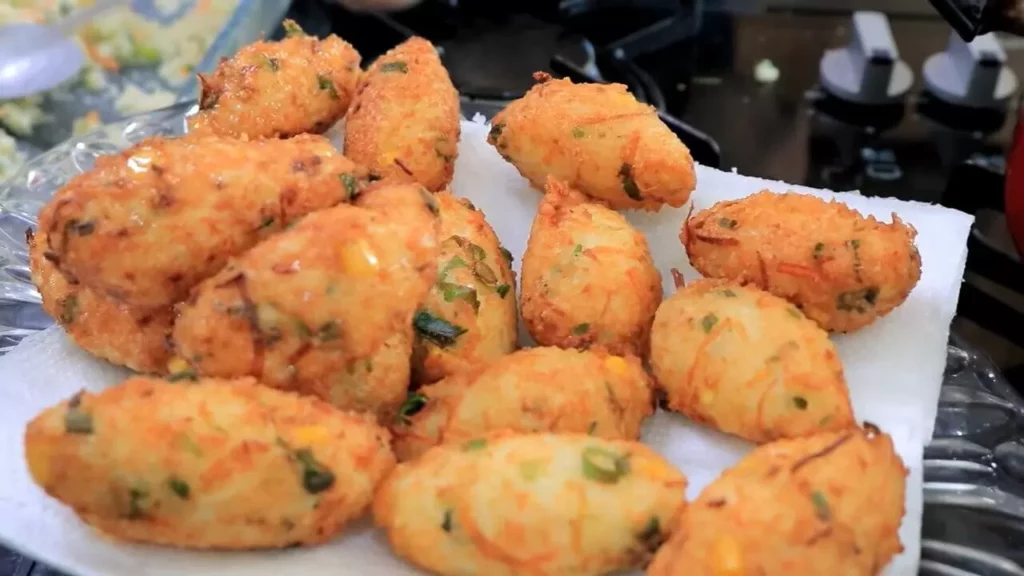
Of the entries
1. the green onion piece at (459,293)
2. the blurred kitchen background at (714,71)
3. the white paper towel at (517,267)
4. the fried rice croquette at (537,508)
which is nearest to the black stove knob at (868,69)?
the blurred kitchen background at (714,71)

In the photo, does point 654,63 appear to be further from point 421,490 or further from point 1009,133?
point 421,490

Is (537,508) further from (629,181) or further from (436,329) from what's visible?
(629,181)

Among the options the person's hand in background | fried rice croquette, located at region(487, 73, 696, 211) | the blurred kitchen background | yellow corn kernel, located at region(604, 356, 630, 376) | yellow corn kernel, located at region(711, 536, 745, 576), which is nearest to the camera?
yellow corn kernel, located at region(711, 536, 745, 576)

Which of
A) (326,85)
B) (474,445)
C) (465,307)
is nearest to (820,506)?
(474,445)

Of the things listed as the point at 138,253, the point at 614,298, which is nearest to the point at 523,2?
the point at 614,298

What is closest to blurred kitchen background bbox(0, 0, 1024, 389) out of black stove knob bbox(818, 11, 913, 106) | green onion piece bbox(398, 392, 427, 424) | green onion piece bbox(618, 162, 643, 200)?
black stove knob bbox(818, 11, 913, 106)

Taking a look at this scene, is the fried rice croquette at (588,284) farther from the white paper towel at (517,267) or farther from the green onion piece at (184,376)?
the green onion piece at (184,376)

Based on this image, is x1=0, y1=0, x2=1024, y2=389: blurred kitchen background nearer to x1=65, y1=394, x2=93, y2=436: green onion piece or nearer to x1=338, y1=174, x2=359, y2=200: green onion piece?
x1=338, y1=174, x2=359, y2=200: green onion piece
